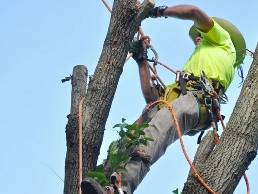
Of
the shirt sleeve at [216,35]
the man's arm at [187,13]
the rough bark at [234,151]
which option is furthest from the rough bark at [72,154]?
the shirt sleeve at [216,35]

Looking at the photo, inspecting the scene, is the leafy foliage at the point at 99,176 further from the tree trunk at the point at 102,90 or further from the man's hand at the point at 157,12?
the man's hand at the point at 157,12

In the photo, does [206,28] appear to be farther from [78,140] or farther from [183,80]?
[78,140]

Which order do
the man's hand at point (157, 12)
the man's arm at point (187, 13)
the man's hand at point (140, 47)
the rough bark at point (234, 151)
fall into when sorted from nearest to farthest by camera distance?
1. the rough bark at point (234, 151)
2. the man's hand at point (157, 12)
3. the man's arm at point (187, 13)
4. the man's hand at point (140, 47)

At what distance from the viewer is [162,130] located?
156 inches

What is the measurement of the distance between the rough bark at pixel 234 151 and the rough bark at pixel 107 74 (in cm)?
66

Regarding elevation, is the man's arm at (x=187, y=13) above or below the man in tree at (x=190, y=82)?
above

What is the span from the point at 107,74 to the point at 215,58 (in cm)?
123

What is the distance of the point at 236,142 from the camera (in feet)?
11.0

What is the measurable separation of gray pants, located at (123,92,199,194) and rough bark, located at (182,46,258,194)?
0.34m

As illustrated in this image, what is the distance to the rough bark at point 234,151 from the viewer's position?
10.9 ft

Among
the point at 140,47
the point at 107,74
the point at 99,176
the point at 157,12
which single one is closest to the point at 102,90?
the point at 107,74

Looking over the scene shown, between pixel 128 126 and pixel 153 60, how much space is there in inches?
51.2

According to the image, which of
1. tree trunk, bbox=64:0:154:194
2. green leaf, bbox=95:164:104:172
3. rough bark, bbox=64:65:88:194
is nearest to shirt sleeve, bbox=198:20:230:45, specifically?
tree trunk, bbox=64:0:154:194

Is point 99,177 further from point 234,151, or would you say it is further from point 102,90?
point 234,151
